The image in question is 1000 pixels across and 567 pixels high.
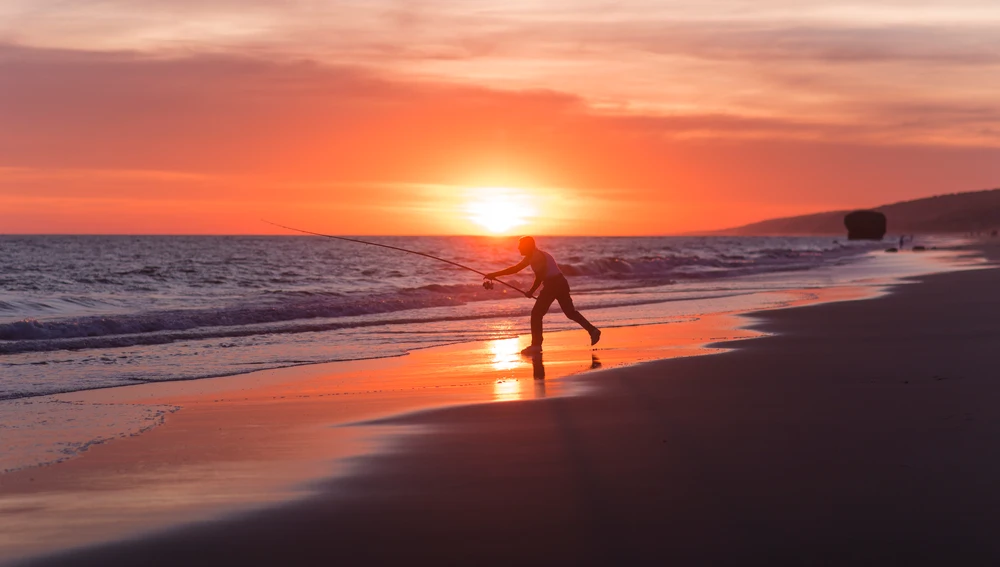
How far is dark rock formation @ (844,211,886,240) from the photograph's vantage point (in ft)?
554

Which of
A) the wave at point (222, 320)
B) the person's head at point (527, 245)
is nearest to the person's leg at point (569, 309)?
the person's head at point (527, 245)

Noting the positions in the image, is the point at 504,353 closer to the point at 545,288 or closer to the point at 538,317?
the point at 538,317

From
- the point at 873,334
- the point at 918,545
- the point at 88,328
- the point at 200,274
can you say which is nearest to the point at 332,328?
the point at 88,328

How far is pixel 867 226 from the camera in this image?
558ft

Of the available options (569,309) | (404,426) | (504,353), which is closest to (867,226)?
(569,309)

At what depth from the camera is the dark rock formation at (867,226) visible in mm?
168750

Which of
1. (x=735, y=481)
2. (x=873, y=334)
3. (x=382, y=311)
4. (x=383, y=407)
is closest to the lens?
(x=735, y=481)

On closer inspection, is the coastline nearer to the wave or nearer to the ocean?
the ocean

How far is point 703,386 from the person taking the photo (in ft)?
31.0

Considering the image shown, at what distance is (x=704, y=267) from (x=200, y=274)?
76.9 ft

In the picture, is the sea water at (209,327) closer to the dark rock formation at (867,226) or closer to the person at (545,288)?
the person at (545,288)

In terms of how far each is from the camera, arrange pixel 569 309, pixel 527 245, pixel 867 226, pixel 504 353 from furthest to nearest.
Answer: pixel 867 226 → pixel 569 309 → pixel 527 245 → pixel 504 353

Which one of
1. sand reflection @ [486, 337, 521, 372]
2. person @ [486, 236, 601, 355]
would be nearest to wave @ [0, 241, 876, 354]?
sand reflection @ [486, 337, 521, 372]

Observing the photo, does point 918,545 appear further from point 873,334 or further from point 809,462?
point 873,334
